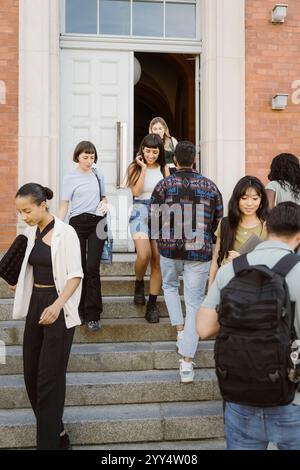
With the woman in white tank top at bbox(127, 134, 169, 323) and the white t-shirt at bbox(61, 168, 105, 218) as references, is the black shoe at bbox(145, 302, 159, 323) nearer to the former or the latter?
the woman in white tank top at bbox(127, 134, 169, 323)

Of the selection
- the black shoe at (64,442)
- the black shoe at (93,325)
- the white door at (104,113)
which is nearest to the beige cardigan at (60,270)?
the black shoe at (64,442)

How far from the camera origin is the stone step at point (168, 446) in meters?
3.74

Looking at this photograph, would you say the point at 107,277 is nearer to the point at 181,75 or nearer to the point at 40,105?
the point at 40,105

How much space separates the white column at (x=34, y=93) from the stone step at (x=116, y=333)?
219 centimetres

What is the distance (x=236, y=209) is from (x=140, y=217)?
136 cm

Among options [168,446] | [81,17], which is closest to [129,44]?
[81,17]

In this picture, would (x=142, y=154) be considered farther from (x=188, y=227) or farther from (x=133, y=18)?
(x=133, y=18)

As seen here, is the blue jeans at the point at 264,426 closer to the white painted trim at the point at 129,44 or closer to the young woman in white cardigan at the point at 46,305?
the young woman in white cardigan at the point at 46,305

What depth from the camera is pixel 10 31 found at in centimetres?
629

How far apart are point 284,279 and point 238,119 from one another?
185 inches

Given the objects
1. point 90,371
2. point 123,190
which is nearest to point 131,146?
point 123,190

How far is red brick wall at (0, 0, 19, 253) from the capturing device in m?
6.27

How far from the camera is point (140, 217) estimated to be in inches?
192

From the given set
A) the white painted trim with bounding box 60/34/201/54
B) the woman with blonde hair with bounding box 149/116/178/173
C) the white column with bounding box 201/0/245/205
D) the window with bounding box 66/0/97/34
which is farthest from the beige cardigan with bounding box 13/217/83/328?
the window with bounding box 66/0/97/34
